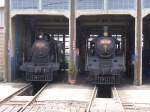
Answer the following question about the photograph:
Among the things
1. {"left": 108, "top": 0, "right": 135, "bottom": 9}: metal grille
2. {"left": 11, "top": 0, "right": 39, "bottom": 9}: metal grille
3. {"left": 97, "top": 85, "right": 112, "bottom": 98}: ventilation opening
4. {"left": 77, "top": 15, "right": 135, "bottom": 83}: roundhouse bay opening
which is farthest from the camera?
{"left": 77, "top": 15, "right": 135, "bottom": 83}: roundhouse bay opening

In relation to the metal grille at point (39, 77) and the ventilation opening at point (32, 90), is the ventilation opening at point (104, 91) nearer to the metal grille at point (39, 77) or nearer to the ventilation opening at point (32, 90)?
the metal grille at point (39, 77)

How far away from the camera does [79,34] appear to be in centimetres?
2956

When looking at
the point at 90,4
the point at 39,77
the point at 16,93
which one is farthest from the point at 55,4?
the point at 16,93

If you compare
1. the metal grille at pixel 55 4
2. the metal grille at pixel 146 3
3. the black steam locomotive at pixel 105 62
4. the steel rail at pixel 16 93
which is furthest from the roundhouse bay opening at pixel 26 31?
the metal grille at pixel 146 3

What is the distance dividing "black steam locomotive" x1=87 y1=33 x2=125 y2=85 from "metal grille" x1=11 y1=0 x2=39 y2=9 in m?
3.69

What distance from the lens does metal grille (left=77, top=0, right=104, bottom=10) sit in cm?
2327

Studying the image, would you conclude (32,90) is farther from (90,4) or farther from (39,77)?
(90,4)

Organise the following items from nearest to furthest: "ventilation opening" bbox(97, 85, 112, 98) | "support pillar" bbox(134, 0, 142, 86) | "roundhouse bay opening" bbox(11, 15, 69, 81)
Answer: "ventilation opening" bbox(97, 85, 112, 98) → "support pillar" bbox(134, 0, 142, 86) → "roundhouse bay opening" bbox(11, 15, 69, 81)

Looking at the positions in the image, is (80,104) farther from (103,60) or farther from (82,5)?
(82,5)

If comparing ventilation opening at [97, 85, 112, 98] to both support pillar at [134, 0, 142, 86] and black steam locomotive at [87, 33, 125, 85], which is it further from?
support pillar at [134, 0, 142, 86]

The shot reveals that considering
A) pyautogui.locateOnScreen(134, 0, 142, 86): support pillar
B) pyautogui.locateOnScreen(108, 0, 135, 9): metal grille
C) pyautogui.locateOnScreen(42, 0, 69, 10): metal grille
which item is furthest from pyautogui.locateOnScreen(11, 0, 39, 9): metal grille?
pyautogui.locateOnScreen(134, 0, 142, 86): support pillar

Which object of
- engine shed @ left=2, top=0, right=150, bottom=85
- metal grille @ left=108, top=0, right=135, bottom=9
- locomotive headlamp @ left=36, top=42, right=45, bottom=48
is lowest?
locomotive headlamp @ left=36, top=42, right=45, bottom=48

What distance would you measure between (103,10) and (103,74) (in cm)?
347

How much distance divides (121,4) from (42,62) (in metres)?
5.21
